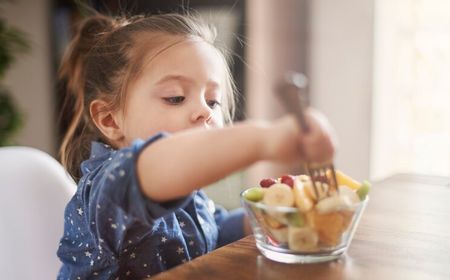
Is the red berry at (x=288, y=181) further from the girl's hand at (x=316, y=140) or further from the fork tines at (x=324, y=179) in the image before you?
the girl's hand at (x=316, y=140)

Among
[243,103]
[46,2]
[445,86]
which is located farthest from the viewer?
[46,2]

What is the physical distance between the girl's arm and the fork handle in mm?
10

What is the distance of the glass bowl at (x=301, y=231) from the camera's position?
540mm

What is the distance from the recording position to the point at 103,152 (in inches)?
33.4

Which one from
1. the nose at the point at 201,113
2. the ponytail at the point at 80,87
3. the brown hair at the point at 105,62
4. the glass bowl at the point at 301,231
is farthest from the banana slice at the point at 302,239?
the ponytail at the point at 80,87

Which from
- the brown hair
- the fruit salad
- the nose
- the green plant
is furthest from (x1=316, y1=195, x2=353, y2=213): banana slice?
the green plant

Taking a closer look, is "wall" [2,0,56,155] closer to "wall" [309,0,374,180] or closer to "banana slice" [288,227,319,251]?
"wall" [309,0,374,180]

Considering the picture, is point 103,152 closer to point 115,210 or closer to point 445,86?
point 115,210

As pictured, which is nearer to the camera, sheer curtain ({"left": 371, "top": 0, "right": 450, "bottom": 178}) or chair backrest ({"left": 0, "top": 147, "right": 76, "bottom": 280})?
chair backrest ({"left": 0, "top": 147, "right": 76, "bottom": 280})

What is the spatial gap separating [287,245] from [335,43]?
198cm

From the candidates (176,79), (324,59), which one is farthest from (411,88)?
(176,79)

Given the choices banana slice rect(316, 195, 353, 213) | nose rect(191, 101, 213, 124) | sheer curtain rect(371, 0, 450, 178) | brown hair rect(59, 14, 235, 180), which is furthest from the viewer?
sheer curtain rect(371, 0, 450, 178)

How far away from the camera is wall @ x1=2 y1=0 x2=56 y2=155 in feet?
11.9

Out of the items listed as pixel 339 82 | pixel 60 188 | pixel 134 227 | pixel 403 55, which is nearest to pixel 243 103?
pixel 339 82
